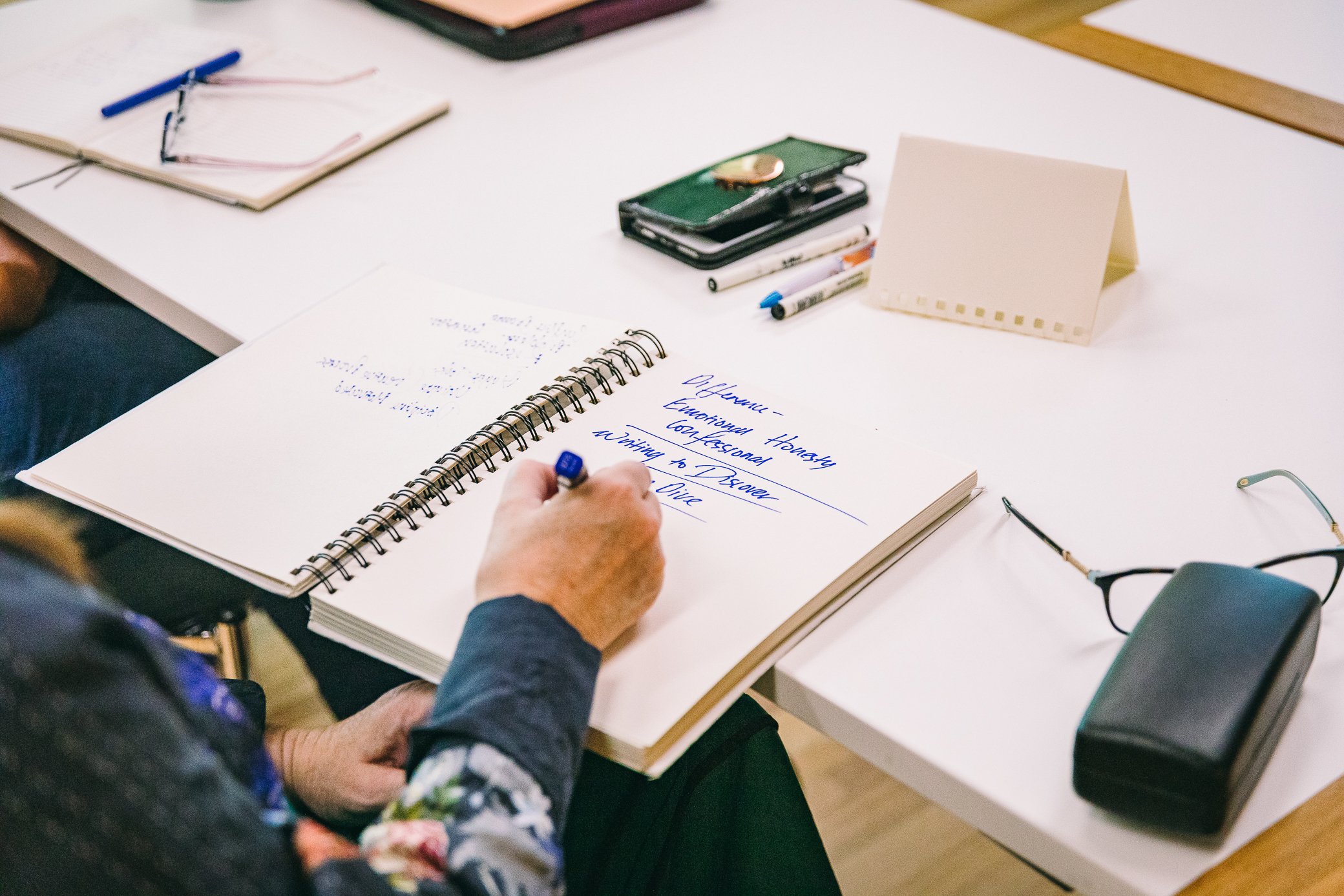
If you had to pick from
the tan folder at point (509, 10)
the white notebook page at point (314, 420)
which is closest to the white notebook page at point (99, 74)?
the tan folder at point (509, 10)

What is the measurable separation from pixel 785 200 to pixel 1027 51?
0.49m

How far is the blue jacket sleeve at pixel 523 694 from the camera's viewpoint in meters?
0.53

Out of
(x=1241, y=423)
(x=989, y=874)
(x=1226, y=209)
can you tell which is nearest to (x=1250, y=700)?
(x=1241, y=423)

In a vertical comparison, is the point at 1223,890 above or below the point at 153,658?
below

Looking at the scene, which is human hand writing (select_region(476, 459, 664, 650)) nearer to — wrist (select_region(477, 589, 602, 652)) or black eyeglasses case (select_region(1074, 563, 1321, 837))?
wrist (select_region(477, 589, 602, 652))

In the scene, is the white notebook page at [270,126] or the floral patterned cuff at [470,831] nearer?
the floral patterned cuff at [470,831]

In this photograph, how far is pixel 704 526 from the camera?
26.2 inches

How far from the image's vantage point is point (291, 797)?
0.78 meters

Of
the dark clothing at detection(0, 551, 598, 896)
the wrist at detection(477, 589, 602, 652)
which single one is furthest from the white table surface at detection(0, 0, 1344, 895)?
the dark clothing at detection(0, 551, 598, 896)

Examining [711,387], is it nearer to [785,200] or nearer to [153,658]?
[785,200]

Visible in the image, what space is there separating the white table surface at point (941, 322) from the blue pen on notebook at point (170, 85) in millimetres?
115

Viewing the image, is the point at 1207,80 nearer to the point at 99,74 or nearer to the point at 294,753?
the point at 294,753

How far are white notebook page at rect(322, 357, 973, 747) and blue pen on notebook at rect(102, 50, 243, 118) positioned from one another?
85cm

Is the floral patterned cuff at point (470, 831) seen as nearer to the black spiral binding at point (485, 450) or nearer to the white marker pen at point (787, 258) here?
the black spiral binding at point (485, 450)
